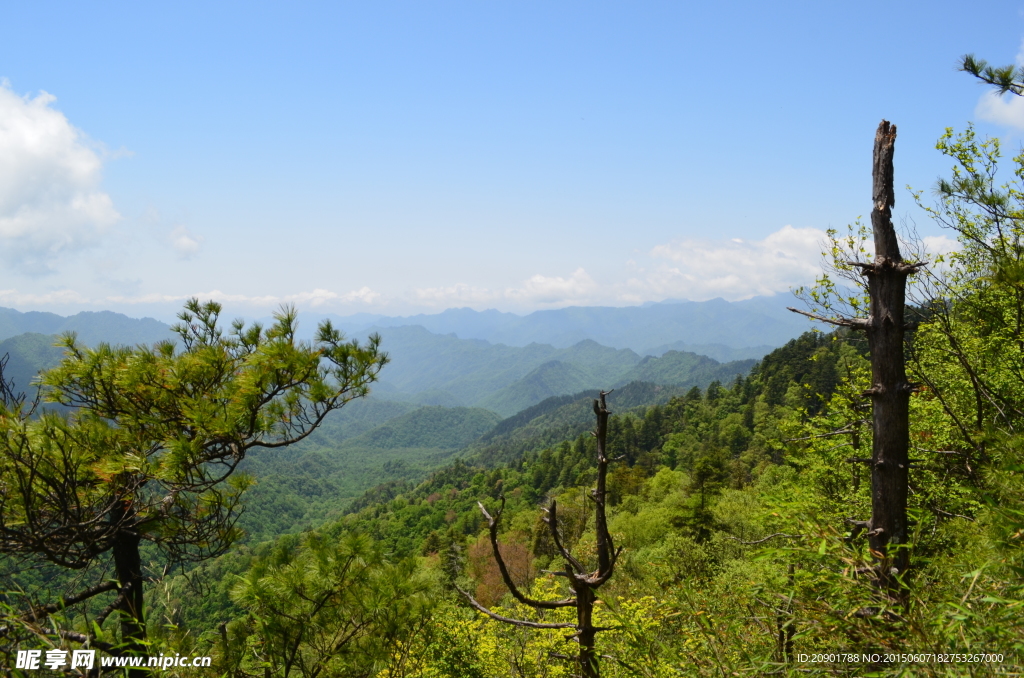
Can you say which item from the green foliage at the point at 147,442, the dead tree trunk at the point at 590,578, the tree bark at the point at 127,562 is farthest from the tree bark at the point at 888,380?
the tree bark at the point at 127,562

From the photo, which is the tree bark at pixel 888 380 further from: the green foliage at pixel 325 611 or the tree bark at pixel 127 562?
the tree bark at pixel 127 562

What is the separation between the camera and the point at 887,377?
2.84 metres

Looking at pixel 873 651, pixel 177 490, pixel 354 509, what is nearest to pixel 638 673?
pixel 873 651

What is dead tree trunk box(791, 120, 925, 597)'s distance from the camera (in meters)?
2.78

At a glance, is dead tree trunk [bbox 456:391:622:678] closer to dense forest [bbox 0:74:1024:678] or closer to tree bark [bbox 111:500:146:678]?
dense forest [bbox 0:74:1024:678]

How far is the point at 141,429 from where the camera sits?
434cm

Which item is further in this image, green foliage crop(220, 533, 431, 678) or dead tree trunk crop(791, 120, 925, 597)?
green foliage crop(220, 533, 431, 678)

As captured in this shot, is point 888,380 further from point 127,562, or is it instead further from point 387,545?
point 127,562

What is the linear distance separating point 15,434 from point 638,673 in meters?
4.56

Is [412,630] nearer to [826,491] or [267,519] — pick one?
[826,491]

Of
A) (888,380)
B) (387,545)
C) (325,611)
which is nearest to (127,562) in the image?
(325,611)

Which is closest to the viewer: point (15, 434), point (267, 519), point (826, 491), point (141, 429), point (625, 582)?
point (15, 434)

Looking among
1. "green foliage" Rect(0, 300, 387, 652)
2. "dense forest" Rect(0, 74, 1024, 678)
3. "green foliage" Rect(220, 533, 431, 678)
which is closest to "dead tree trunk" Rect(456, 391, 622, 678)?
"dense forest" Rect(0, 74, 1024, 678)

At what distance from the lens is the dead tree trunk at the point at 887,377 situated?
9.11ft
